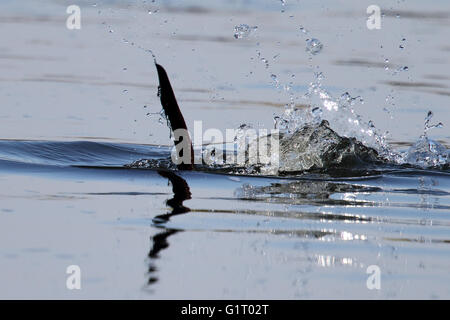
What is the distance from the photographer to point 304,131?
30.8 feet

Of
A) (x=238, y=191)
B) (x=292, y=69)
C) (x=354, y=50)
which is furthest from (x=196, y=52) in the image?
(x=238, y=191)

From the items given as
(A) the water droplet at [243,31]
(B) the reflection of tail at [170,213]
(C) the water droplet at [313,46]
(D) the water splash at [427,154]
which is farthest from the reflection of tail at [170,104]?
(C) the water droplet at [313,46]

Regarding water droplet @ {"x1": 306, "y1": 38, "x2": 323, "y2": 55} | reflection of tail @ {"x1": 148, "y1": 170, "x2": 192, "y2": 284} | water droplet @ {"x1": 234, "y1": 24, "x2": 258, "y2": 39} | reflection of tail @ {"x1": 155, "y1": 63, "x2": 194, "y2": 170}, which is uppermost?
water droplet @ {"x1": 234, "y1": 24, "x2": 258, "y2": 39}

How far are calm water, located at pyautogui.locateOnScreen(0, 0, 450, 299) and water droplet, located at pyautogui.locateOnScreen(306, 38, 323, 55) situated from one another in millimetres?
170

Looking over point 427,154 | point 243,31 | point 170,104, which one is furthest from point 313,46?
point 170,104

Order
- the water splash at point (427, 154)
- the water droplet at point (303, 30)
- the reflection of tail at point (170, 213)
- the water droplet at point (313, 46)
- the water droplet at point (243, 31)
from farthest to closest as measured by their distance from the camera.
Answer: the water droplet at point (303, 30), the water droplet at point (243, 31), the water droplet at point (313, 46), the water splash at point (427, 154), the reflection of tail at point (170, 213)

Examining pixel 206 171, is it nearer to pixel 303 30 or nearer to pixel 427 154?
pixel 427 154

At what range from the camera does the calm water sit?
4.86 m

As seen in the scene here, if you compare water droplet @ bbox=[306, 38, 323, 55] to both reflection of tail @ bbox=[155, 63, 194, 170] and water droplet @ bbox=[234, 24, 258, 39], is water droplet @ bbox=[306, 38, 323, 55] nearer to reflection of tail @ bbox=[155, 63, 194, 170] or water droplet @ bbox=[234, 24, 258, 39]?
water droplet @ bbox=[234, 24, 258, 39]

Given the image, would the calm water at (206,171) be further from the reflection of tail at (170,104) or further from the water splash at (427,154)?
the reflection of tail at (170,104)

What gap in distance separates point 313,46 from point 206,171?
5.62 m

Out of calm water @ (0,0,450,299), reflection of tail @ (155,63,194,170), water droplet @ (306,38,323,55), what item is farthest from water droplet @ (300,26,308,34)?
reflection of tail @ (155,63,194,170)

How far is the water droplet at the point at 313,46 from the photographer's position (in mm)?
13151

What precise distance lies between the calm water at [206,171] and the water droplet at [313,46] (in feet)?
0.56
